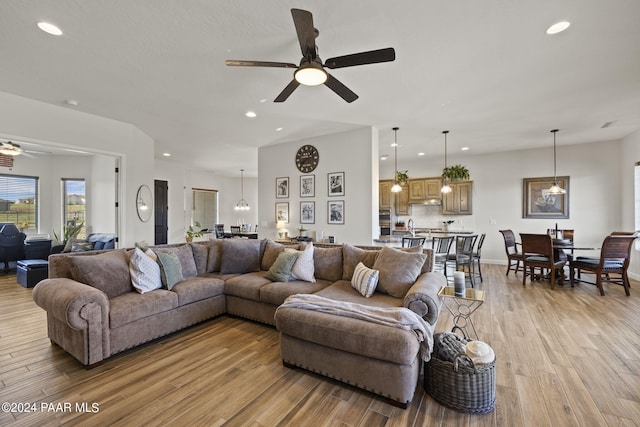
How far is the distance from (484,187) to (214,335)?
733cm

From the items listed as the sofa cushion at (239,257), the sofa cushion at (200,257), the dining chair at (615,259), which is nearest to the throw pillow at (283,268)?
the sofa cushion at (239,257)

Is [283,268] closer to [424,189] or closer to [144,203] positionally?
[144,203]

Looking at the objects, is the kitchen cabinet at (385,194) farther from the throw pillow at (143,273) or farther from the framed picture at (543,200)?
the throw pillow at (143,273)

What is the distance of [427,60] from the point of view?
9.61 feet

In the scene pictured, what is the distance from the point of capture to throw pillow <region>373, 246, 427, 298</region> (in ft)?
9.16

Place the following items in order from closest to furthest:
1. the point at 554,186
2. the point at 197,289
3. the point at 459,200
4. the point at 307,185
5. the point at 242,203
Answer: the point at 197,289, the point at 554,186, the point at 307,185, the point at 459,200, the point at 242,203

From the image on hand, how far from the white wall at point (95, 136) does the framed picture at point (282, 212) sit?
2.57 m

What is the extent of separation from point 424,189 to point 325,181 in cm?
357

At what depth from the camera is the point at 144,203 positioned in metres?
5.59

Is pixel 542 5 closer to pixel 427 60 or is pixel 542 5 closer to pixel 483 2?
pixel 483 2

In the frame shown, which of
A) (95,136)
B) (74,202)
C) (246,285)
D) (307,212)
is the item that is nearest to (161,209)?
(74,202)

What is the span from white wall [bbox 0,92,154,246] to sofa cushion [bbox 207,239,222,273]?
239 centimetres

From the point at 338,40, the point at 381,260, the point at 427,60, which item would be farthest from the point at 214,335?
the point at 427,60

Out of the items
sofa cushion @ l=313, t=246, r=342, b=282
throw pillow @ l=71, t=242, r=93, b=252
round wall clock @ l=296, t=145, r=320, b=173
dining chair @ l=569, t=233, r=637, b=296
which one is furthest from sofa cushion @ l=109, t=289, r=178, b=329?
dining chair @ l=569, t=233, r=637, b=296
